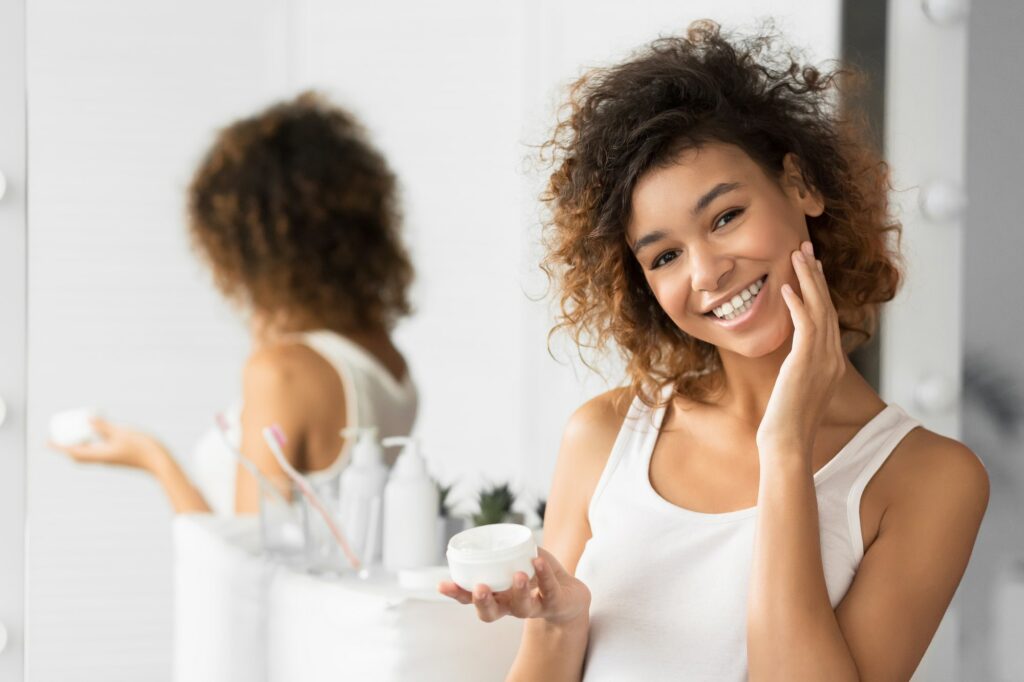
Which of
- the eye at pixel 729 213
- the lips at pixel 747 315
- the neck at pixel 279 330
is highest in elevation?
the eye at pixel 729 213

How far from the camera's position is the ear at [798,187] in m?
1.12

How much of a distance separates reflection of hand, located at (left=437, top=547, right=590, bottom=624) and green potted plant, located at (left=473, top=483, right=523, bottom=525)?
1.75 feet

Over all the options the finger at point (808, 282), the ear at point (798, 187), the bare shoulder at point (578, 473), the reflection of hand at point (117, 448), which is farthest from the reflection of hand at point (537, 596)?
the reflection of hand at point (117, 448)

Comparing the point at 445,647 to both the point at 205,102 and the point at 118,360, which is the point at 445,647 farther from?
the point at 205,102

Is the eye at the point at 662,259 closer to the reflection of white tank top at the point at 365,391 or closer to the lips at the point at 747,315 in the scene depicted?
the lips at the point at 747,315

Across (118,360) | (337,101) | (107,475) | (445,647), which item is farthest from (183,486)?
(337,101)

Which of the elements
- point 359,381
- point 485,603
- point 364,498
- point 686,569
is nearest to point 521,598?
point 485,603

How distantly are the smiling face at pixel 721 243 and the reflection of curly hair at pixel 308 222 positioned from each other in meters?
0.68

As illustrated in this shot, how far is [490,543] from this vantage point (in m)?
1.00

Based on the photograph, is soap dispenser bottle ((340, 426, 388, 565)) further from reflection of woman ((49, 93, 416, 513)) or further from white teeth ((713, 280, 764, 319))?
white teeth ((713, 280, 764, 319))

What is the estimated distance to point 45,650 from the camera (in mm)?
1479

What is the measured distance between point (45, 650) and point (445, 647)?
0.65 metres

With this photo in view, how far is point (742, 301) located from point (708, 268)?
56mm

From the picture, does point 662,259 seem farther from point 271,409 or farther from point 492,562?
point 271,409
